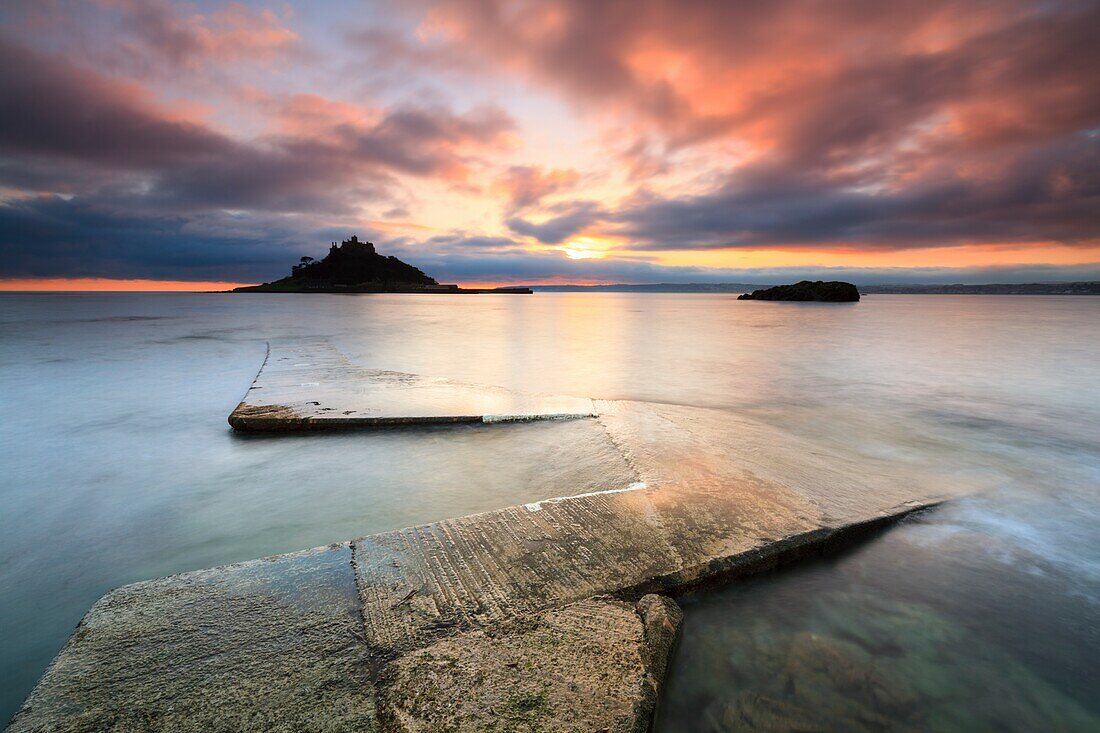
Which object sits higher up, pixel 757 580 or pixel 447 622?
pixel 447 622

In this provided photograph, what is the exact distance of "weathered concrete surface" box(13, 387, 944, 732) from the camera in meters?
1.56

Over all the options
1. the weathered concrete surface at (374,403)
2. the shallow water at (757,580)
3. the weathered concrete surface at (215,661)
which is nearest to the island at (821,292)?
the shallow water at (757,580)

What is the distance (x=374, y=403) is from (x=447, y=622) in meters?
4.31

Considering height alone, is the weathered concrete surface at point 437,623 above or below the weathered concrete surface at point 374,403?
above

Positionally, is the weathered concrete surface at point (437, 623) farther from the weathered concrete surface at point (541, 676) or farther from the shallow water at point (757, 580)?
the shallow water at point (757, 580)

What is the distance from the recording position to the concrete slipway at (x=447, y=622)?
1557 millimetres

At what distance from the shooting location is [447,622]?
1964mm

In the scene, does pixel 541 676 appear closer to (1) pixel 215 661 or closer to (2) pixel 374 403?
(1) pixel 215 661

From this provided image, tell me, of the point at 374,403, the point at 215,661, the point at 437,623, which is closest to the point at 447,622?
the point at 437,623

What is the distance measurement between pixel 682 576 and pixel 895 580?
1297 mm

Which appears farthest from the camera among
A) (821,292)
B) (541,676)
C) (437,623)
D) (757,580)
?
(821,292)

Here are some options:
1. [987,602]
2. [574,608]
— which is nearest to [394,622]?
[574,608]

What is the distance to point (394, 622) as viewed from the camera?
195 centimetres

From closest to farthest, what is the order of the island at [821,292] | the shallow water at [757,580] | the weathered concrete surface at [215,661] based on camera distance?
the weathered concrete surface at [215,661] → the shallow water at [757,580] → the island at [821,292]
